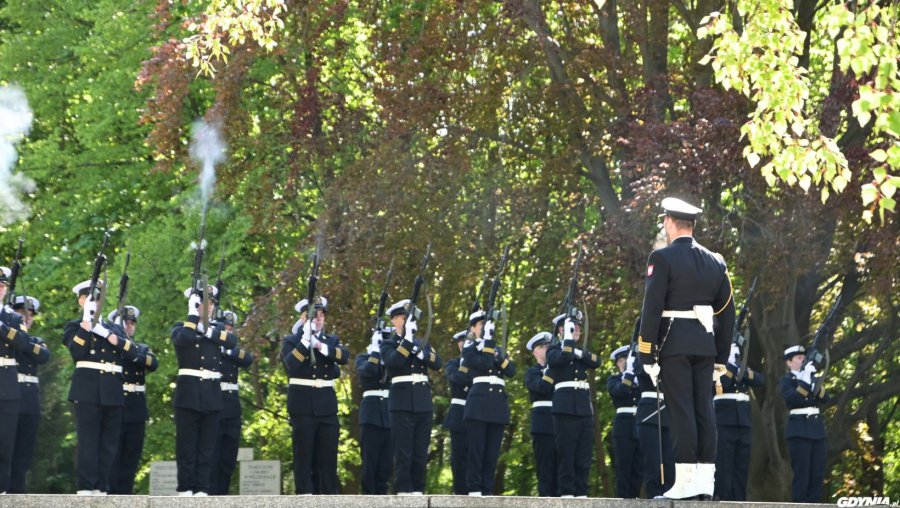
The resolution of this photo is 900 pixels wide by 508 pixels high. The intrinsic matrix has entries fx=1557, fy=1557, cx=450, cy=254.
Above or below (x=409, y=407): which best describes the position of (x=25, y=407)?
below

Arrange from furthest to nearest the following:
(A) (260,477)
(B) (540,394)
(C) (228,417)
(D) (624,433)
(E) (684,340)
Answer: (A) (260,477) → (D) (624,433) → (B) (540,394) → (C) (228,417) → (E) (684,340)

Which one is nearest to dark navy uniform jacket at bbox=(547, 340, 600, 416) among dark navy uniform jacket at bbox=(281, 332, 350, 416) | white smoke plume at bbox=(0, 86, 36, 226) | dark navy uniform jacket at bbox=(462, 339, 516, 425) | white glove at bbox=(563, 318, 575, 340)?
white glove at bbox=(563, 318, 575, 340)

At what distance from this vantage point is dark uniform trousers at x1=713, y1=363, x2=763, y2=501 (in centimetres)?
1499

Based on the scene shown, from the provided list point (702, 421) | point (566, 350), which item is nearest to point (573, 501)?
point (702, 421)

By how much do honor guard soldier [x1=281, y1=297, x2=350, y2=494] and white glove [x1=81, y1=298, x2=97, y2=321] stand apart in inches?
71.1

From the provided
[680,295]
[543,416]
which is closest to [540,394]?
[543,416]

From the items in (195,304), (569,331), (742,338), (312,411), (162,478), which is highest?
(742,338)

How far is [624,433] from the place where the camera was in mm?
16203

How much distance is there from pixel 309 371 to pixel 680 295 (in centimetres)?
486

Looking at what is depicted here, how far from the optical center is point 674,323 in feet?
31.9

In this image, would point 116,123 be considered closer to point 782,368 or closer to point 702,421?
point 782,368

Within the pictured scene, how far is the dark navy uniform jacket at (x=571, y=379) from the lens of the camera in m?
14.8

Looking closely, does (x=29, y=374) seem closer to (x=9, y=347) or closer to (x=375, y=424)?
(x=9, y=347)

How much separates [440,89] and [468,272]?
2.28 metres
